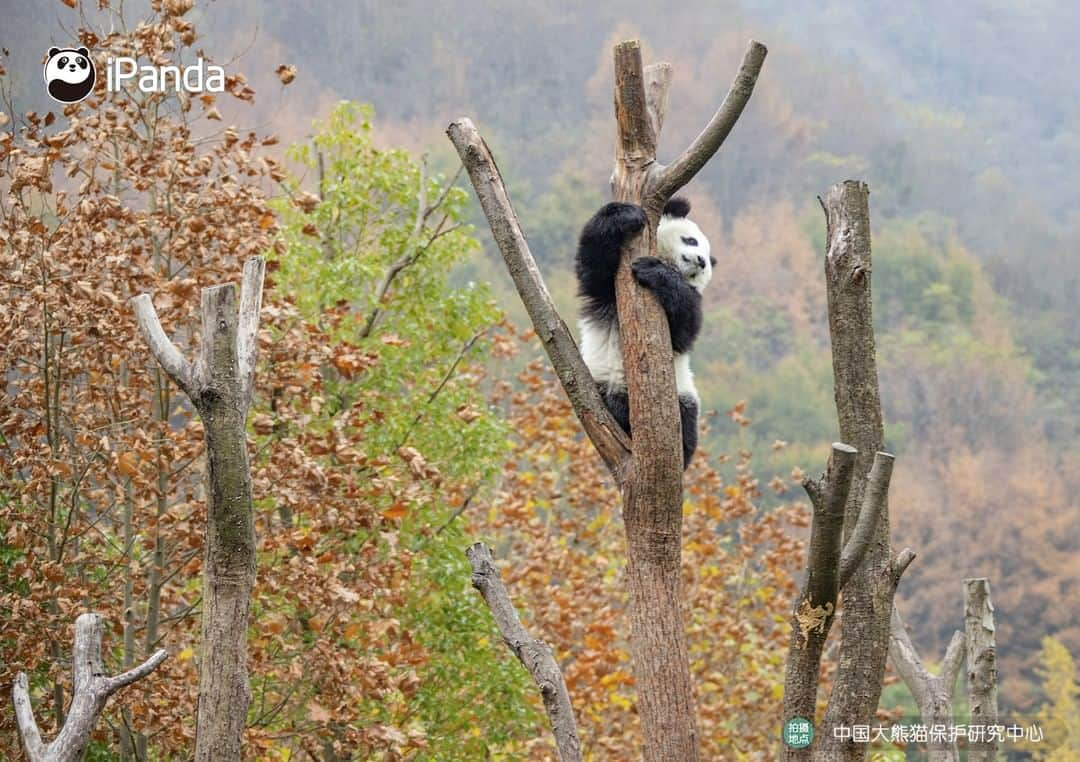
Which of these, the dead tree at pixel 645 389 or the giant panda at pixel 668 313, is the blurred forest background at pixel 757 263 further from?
the dead tree at pixel 645 389

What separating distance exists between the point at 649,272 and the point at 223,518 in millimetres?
1607

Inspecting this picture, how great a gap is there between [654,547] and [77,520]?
150 inches

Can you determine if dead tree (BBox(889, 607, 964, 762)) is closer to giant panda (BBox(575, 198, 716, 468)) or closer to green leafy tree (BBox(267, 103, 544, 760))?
giant panda (BBox(575, 198, 716, 468))

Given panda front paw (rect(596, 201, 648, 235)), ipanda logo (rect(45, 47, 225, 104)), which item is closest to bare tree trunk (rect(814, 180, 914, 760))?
panda front paw (rect(596, 201, 648, 235))

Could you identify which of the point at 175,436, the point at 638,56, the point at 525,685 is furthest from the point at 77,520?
the point at 638,56

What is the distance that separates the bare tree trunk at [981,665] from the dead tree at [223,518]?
3164mm

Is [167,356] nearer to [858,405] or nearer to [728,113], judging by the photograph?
[728,113]

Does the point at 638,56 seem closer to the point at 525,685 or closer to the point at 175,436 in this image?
the point at 175,436

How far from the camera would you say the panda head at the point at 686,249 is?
5.43 metres

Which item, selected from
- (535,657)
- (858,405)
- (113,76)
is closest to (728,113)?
(858,405)

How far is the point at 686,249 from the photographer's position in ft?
17.9

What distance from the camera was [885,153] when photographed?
160 feet

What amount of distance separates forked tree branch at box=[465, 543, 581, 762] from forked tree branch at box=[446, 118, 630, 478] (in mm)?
546

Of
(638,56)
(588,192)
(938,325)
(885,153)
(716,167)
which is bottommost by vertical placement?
(638,56)
